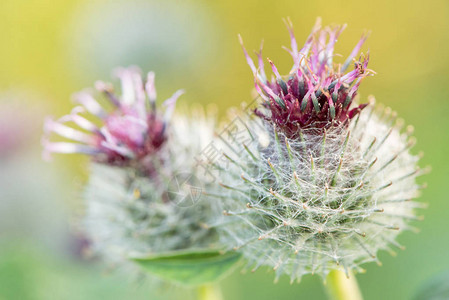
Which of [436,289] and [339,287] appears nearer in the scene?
[436,289]

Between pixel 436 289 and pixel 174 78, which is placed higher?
pixel 174 78

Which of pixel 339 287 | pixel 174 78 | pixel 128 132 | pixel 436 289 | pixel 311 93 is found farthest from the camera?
pixel 174 78

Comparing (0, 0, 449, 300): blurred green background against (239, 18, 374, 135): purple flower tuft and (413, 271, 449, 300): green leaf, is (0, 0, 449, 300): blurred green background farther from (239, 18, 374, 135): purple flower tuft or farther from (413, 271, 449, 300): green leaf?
(239, 18, 374, 135): purple flower tuft

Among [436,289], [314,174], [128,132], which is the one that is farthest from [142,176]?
[436,289]

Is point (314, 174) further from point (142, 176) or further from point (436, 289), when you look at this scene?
point (142, 176)

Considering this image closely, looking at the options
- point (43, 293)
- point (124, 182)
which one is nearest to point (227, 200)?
point (124, 182)

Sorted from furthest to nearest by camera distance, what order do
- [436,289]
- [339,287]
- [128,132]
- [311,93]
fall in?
[128,132]
[339,287]
[436,289]
[311,93]

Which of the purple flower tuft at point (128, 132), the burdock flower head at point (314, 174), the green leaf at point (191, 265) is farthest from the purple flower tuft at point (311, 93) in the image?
the purple flower tuft at point (128, 132)
